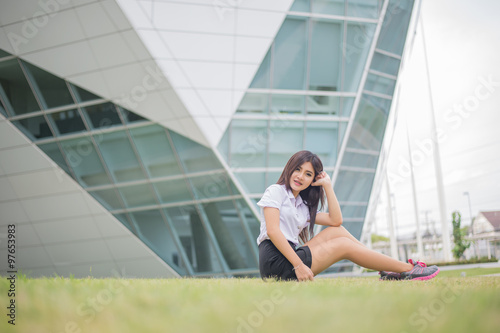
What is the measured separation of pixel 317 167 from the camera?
16.6ft

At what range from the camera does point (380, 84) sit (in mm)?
17422

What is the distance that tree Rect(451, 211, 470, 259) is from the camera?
1289 inches

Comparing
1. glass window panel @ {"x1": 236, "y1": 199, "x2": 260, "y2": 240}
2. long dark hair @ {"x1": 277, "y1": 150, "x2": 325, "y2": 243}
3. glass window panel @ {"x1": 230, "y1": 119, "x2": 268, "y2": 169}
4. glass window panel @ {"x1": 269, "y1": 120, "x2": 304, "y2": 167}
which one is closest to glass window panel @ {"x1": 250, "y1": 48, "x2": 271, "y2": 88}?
glass window panel @ {"x1": 230, "y1": 119, "x2": 268, "y2": 169}

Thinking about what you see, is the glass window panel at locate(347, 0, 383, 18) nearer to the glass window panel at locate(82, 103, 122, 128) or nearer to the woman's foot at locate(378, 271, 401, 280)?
the glass window panel at locate(82, 103, 122, 128)

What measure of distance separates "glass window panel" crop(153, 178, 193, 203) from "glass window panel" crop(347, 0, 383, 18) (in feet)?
27.4

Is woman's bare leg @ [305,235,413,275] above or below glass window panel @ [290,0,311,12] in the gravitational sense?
below

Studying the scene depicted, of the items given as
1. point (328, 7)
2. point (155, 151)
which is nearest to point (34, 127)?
point (155, 151)

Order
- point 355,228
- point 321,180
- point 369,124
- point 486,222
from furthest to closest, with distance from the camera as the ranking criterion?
point 486,222 → point 355,228 → point 369,124 → point 321,180

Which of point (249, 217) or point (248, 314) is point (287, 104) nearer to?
point (249, 217)

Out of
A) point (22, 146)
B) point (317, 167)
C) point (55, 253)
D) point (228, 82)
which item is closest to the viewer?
point (317, 167)

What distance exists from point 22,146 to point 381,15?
1353cm

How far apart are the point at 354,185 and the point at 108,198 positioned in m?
9.32

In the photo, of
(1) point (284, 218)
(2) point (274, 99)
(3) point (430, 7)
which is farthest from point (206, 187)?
(3) point (430, 7)

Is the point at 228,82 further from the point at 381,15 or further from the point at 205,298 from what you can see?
the point at 205,298
